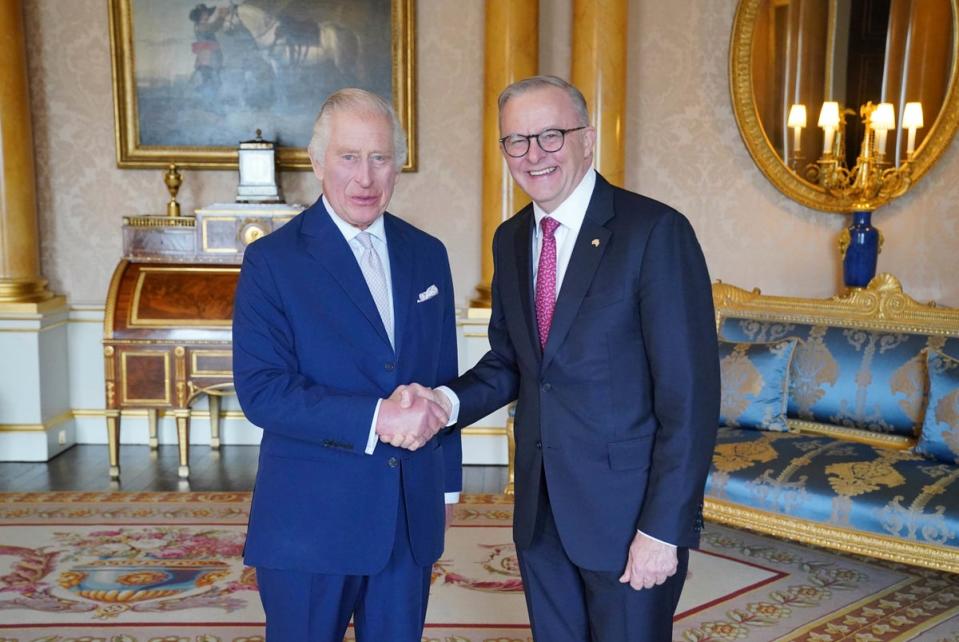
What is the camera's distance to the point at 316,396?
1839 mm

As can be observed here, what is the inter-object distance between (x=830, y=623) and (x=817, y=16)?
11.1ft

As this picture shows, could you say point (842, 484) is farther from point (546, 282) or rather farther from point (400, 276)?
point (400, 276)

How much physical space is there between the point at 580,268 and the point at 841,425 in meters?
2.61

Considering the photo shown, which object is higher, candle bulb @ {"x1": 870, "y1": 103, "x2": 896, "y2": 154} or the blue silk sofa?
candle bulb @ {"x1": 870, "y1": 103, "x2": 896, "y2": 154}

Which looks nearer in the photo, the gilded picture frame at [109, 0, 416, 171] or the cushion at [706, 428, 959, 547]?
the cushion at [706, 428, 959, 547]

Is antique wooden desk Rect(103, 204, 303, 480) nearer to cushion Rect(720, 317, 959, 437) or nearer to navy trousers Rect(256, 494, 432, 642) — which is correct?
cushion Rect(720, 317, 959, 437)

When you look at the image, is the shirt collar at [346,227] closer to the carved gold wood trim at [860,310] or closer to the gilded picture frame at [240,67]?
the carved gold wood trim at [860,310]

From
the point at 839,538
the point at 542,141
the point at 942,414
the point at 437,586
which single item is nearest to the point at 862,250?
the point at 942,414

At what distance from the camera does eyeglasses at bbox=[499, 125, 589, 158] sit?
1866 mm

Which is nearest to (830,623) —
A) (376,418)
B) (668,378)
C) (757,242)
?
(668,378)

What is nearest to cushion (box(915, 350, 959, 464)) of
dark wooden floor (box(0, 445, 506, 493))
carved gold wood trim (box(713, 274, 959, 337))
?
carved gold wood trim (box(713, 274, 959, 337))

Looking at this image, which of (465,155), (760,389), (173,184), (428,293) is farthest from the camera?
(465,155)

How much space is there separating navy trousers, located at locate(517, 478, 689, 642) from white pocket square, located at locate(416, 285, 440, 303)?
48 centimetres

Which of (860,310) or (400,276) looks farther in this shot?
(860,310)
